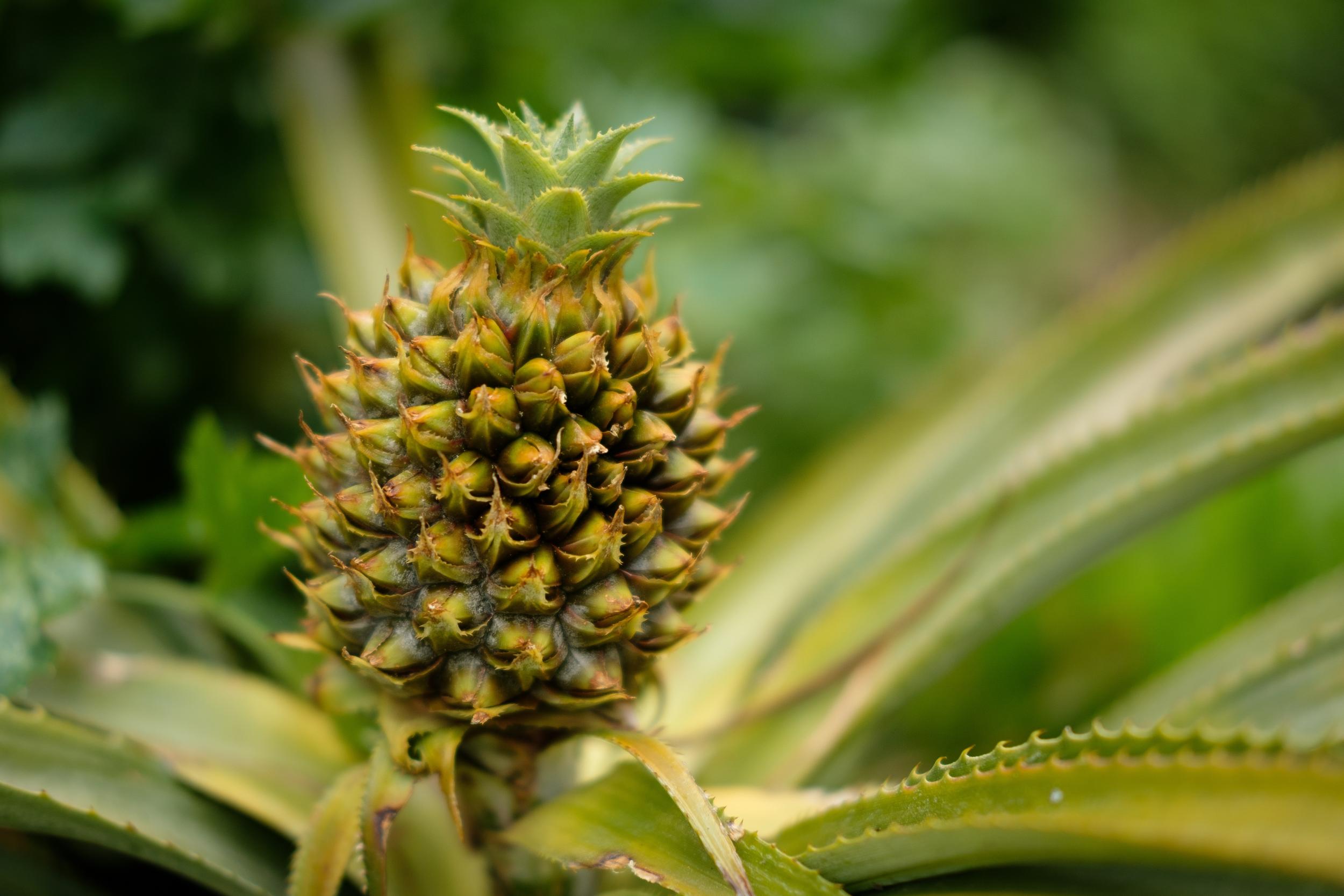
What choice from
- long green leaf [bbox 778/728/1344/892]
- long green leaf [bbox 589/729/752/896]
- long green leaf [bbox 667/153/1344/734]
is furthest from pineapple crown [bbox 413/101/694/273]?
long green leaf [bbox 667/153/1344/734]

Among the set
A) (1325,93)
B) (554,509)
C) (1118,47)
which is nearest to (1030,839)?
(554,509)

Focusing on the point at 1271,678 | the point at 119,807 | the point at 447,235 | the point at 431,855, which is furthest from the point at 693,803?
the point at 447,235

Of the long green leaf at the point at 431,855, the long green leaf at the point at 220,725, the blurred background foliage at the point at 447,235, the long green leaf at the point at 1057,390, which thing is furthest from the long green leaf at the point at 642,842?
the blurred background foliage at the point at 447,235

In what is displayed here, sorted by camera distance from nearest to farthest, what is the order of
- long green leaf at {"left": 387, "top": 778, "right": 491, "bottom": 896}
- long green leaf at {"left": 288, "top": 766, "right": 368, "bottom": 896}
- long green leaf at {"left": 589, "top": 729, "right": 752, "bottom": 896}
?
1. long green leaf at {"left": 589, "top": 729, "right": 752, "bottom": 896}
2. long green leaf at {"left": 288, "top": 766, "right": 368, "bottom": 896}
3. long green leaf at {"left": 387, "top": 778, "right": 491, "bottom": 896}

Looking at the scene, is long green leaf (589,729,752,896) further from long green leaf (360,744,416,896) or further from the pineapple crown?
the pineapple crown

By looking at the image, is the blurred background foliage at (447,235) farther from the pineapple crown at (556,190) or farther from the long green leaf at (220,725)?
the pineapple crown at (556,190)

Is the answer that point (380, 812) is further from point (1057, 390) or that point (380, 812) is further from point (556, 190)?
point (1057, 390)
